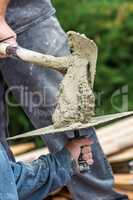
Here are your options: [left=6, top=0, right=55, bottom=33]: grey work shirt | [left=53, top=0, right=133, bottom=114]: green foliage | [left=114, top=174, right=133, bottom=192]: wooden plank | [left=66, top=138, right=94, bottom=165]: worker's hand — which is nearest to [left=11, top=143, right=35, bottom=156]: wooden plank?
[left=53, top=0, right=133, bottom=114]: green foliage

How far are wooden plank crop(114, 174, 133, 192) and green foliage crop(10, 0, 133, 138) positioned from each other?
131 centimetres

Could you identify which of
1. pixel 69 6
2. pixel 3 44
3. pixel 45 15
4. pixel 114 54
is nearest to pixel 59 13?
pixel 69 6

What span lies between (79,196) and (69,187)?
70 millimetres

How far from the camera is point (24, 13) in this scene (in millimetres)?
3807

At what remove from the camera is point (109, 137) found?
191 inches

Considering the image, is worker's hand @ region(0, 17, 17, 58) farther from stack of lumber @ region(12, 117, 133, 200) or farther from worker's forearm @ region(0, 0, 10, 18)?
stack of lumber @ region(12, 117, 133, 200)

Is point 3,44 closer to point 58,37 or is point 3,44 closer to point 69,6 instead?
point 58,37

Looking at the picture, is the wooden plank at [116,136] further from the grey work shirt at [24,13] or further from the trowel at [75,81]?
the trowel at [75,81]

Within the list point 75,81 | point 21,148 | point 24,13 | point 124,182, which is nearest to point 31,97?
point 24,13

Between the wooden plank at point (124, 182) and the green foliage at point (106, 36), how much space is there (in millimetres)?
1315

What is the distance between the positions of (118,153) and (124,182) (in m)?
0.42

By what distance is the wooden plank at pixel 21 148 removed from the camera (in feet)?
16.5

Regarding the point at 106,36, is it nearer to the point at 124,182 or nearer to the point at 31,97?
the point at 124,182

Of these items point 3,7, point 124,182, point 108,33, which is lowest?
point 124,182
